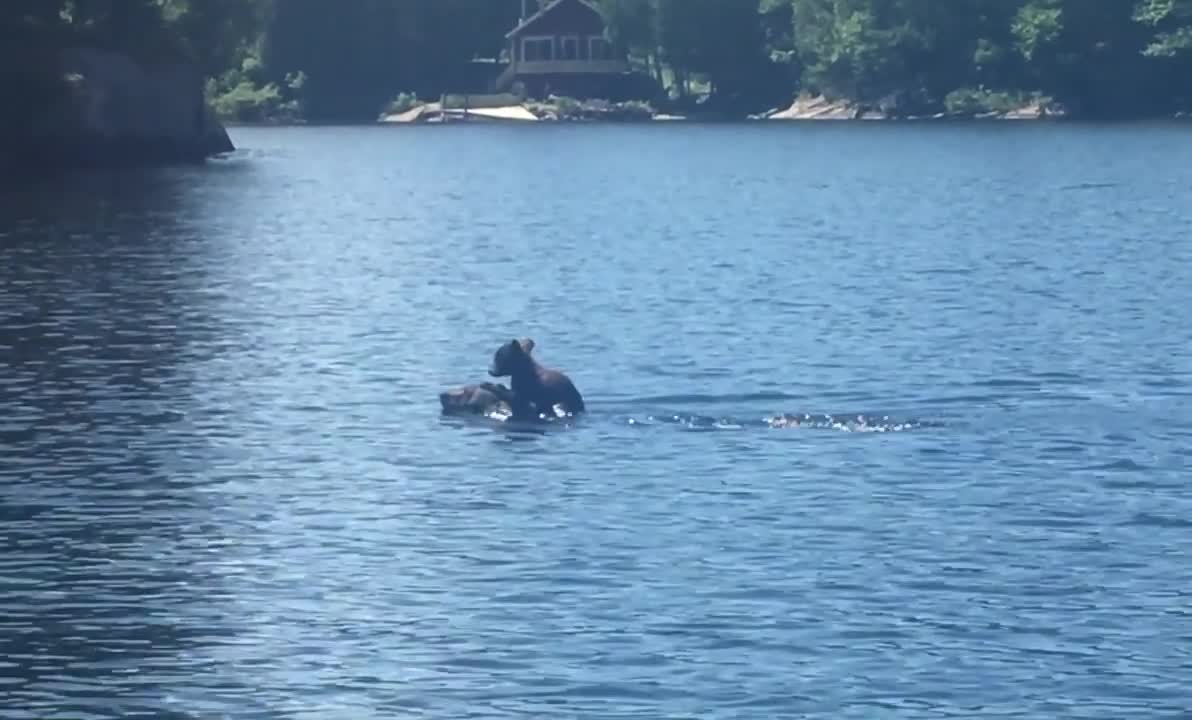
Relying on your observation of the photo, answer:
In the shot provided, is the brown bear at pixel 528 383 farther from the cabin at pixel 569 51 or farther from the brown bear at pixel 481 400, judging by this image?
the cabin at pixel 569 51

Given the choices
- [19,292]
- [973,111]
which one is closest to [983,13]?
[973,111]

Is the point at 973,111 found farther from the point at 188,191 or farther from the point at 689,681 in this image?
the point at 689,681

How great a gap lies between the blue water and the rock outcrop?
105 ft

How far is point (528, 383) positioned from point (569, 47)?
138 meters

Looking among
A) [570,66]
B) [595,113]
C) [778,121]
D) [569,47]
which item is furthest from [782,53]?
[570,66]

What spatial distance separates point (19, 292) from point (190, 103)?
5364 cm

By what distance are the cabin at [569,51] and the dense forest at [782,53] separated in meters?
2.53

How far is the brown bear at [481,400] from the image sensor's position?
32.0m

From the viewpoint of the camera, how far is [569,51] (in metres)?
168

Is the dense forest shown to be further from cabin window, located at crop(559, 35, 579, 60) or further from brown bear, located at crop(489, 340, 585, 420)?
brown bear, located at crop(489, 340, 585, 420)

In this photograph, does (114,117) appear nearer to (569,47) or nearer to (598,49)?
(569,47)

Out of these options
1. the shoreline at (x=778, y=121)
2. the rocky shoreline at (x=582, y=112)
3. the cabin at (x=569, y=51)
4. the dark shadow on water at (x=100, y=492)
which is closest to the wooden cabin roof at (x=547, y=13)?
the cabin at (x=569, y=51)

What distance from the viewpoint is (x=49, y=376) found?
36.3 metres

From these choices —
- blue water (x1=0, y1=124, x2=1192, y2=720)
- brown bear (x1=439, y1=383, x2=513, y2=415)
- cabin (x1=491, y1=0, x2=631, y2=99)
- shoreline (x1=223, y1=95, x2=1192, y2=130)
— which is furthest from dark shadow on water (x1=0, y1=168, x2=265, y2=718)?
cabin (x1=491, y1=0, x2=631, y2=99)
